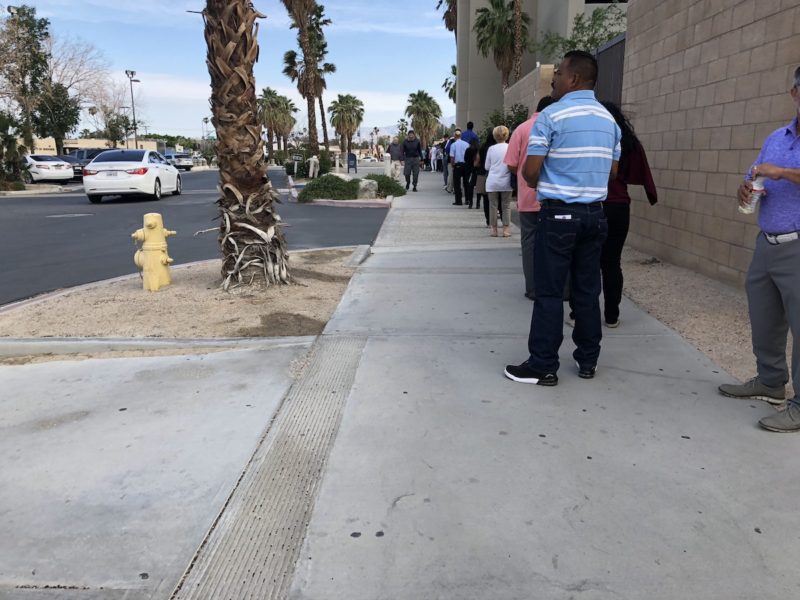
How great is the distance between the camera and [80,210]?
17.1m

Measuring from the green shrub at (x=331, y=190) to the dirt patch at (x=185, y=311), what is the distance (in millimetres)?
10636

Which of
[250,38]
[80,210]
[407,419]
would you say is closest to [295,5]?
[80,210]

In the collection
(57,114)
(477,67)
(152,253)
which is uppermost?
(477,67)

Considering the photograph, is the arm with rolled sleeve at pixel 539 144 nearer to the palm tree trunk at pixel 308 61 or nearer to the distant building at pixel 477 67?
the distant building at pixel 477 67

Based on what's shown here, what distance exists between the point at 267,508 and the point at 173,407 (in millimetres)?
1410

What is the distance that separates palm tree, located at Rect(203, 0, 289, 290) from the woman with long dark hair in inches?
134

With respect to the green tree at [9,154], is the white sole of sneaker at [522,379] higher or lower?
lower

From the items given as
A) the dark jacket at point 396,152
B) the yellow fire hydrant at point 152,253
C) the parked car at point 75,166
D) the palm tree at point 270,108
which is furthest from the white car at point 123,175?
the palm tree at point 270,108

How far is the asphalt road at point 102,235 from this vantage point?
8.49 m

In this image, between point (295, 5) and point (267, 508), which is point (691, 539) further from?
point (295, 5)

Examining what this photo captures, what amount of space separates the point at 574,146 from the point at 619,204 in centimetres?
152

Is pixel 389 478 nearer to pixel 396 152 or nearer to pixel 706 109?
pixel 706 109

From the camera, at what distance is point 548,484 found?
304 centimetres

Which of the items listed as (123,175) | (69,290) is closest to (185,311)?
(69,290)
